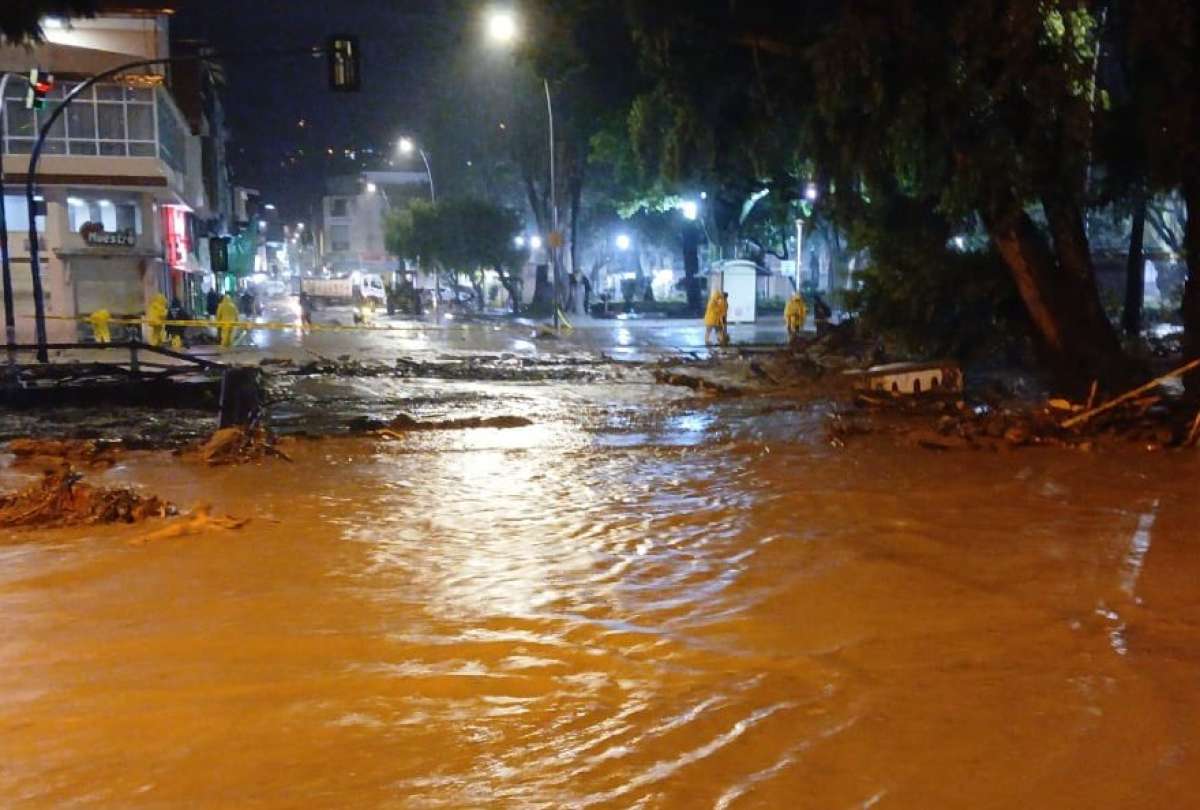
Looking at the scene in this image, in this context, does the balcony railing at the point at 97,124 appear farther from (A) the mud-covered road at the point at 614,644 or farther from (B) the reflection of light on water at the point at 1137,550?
(B) the reflection of light on water at the point at 1137,550

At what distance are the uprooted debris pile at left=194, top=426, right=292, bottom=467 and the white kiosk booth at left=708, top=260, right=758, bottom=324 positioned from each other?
29991mm

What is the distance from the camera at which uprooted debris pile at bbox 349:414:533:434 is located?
1559 cm

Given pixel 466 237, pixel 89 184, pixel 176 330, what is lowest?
pixel 176 330

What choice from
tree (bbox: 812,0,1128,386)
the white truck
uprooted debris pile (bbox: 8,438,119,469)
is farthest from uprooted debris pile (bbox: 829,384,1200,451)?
the white truck

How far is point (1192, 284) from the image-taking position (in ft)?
53.3

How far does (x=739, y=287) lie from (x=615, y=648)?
3688 cm

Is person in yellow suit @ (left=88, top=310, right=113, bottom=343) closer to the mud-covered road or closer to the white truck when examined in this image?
the mud-covered road

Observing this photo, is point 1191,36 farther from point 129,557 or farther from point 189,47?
point 189,47

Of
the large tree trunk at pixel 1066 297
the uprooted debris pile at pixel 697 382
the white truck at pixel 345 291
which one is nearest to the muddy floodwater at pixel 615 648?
the large tree trunk at pixel 1066 297

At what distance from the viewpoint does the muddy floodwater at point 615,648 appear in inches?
197

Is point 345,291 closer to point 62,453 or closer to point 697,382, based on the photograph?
point 697,382

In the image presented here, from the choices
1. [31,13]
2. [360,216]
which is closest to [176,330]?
[31,13]

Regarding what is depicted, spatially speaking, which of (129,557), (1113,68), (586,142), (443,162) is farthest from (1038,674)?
(443,162)

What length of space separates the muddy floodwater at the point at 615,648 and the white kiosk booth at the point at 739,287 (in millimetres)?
30639
